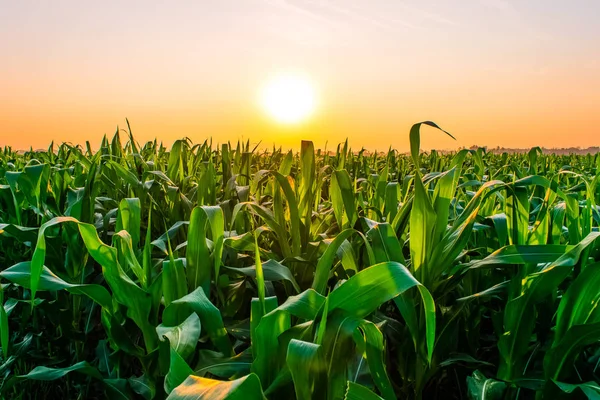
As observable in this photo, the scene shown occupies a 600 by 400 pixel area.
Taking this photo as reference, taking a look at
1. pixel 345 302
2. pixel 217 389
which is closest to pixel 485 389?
pixel 345 302

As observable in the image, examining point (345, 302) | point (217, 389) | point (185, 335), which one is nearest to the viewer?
A: point (217, 389)

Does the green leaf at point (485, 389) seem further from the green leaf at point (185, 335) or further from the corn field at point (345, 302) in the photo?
the green leaf at point (185, 335)

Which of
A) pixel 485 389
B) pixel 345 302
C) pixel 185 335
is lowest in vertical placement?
pixel 485 389

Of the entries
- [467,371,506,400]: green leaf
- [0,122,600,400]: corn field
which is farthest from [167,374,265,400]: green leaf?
[467,371,506,400]: green leaf

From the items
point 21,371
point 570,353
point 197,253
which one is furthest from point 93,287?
point 21,371

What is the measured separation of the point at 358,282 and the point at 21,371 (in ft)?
7.97

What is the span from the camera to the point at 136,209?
1774 millimetres

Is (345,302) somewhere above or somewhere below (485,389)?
above

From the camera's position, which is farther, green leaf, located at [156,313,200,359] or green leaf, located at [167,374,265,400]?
green leaf, located at [156,313,200,359]

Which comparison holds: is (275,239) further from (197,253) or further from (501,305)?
(501,305)

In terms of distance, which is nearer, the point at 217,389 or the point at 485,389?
the point at 217,389

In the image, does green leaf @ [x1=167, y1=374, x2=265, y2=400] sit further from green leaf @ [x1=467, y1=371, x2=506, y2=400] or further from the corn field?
green leaf @ [x1=467, y1=371, x2=506, y2=400]

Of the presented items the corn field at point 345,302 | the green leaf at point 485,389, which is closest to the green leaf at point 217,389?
the corn field at point 345,302

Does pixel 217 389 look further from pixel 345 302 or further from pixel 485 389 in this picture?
pixel 485 389
